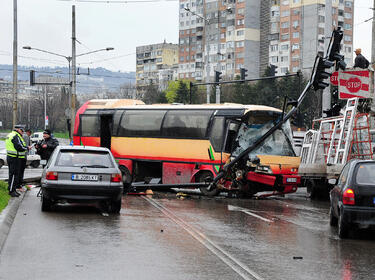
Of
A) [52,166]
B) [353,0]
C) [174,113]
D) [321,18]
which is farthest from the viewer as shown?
[353,0]

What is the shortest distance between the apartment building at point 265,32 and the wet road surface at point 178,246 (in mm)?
97570

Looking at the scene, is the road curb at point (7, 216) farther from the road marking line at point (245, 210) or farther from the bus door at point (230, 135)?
the bus door at point (230, 135)

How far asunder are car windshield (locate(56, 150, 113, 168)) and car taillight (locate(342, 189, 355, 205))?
5.37 metres

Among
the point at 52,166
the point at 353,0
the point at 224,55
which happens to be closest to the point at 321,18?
the point at 353,0

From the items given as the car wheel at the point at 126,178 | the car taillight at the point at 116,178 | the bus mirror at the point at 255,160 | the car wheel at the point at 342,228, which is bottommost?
the car wheel at the point at 126,178

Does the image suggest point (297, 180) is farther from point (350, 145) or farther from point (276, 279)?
point (276, 279)

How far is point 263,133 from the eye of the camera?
23266 millimetres

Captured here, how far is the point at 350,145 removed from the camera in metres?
19.2

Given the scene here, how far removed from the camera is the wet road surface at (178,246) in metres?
8.46

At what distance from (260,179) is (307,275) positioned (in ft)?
44.4

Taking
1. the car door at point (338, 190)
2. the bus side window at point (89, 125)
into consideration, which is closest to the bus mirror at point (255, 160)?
the car door at point (338, 190)

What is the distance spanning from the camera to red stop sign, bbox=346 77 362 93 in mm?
20250

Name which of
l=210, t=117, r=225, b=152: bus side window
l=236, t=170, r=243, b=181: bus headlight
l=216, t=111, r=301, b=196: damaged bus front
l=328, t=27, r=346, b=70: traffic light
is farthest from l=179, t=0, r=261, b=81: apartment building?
l=236, t=170, r=243, b=181: bus headlight

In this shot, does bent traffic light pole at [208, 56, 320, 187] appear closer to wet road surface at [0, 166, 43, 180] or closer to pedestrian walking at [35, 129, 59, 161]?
pedestrian walking at [35, 129, 59, 161]
